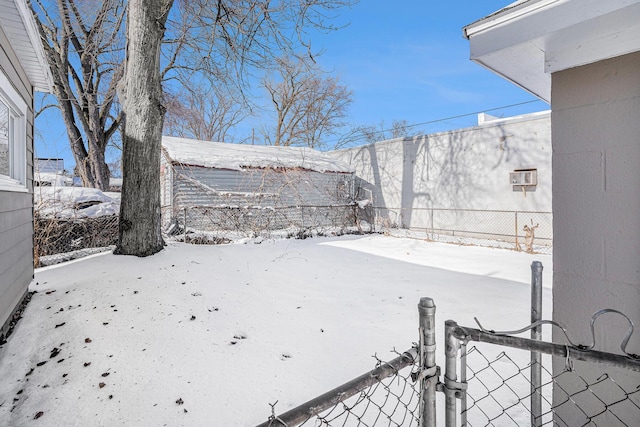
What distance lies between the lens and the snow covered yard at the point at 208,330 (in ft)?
7.66

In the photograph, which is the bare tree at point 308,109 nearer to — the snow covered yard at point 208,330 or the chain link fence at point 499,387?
the snow covered yard at point 208,330

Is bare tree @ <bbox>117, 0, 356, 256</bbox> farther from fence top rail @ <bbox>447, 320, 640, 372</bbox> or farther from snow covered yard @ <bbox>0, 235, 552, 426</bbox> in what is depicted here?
fence top rail @ <bbox>447, 320, 640, 372</bbox>

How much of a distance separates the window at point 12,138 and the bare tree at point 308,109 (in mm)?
17919

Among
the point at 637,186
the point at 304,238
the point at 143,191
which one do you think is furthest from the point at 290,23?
the point at 637,186

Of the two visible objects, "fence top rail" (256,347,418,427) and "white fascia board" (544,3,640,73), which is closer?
"fence top rail" (256,347,418,427)

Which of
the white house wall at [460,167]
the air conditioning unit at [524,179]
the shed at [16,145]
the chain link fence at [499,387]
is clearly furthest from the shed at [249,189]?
the chain link fence at [499,387]

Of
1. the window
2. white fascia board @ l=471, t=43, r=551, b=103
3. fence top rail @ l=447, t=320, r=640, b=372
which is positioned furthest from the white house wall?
the window

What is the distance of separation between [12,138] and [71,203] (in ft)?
11.6

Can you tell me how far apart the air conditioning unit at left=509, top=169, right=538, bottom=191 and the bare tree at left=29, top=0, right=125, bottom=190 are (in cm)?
1282

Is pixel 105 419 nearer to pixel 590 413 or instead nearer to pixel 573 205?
pixel 590 413

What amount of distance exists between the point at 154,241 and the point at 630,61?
5.74 m

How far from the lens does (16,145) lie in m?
4.16

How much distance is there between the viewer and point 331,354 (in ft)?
9.81

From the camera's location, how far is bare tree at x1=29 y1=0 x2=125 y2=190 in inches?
448
